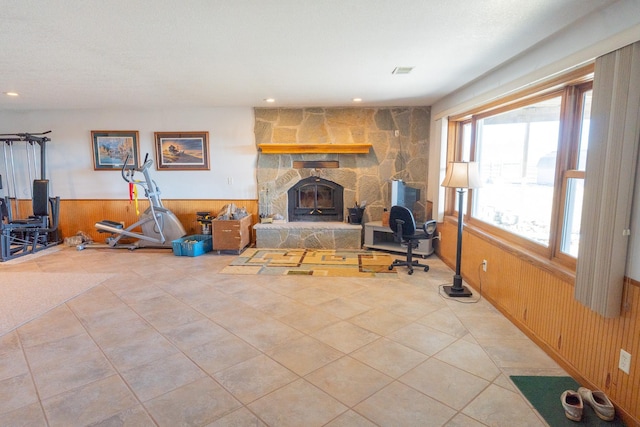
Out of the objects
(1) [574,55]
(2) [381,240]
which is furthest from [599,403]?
(2) [381,240]

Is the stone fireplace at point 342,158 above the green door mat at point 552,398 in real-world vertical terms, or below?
above

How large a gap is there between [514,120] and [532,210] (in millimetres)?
1008

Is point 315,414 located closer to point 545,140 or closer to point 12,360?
point 12,360

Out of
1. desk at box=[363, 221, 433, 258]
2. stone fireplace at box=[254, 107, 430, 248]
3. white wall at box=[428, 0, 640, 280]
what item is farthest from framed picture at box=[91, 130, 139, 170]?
white wall at box=[428, 0, 640, 280]

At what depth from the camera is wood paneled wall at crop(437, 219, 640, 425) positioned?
6.44 ft

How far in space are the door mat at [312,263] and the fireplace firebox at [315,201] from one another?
75 centimetres

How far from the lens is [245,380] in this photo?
2330 millimetres

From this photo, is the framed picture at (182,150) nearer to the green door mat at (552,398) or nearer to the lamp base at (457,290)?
the lamp base at (457,290)

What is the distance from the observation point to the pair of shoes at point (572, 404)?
6.40 ft

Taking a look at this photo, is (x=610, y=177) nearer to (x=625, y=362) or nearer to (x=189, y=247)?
(x=625, y=362)

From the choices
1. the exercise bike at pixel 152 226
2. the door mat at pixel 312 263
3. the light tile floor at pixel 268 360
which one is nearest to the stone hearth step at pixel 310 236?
the door mat at pixel 312 263

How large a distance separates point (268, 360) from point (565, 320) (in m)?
2.17

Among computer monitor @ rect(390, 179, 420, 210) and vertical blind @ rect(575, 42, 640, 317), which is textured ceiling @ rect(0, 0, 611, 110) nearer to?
vertical blind @ rect(575, 42, 640, 317)

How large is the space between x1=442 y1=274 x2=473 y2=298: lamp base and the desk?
4.88 feet
